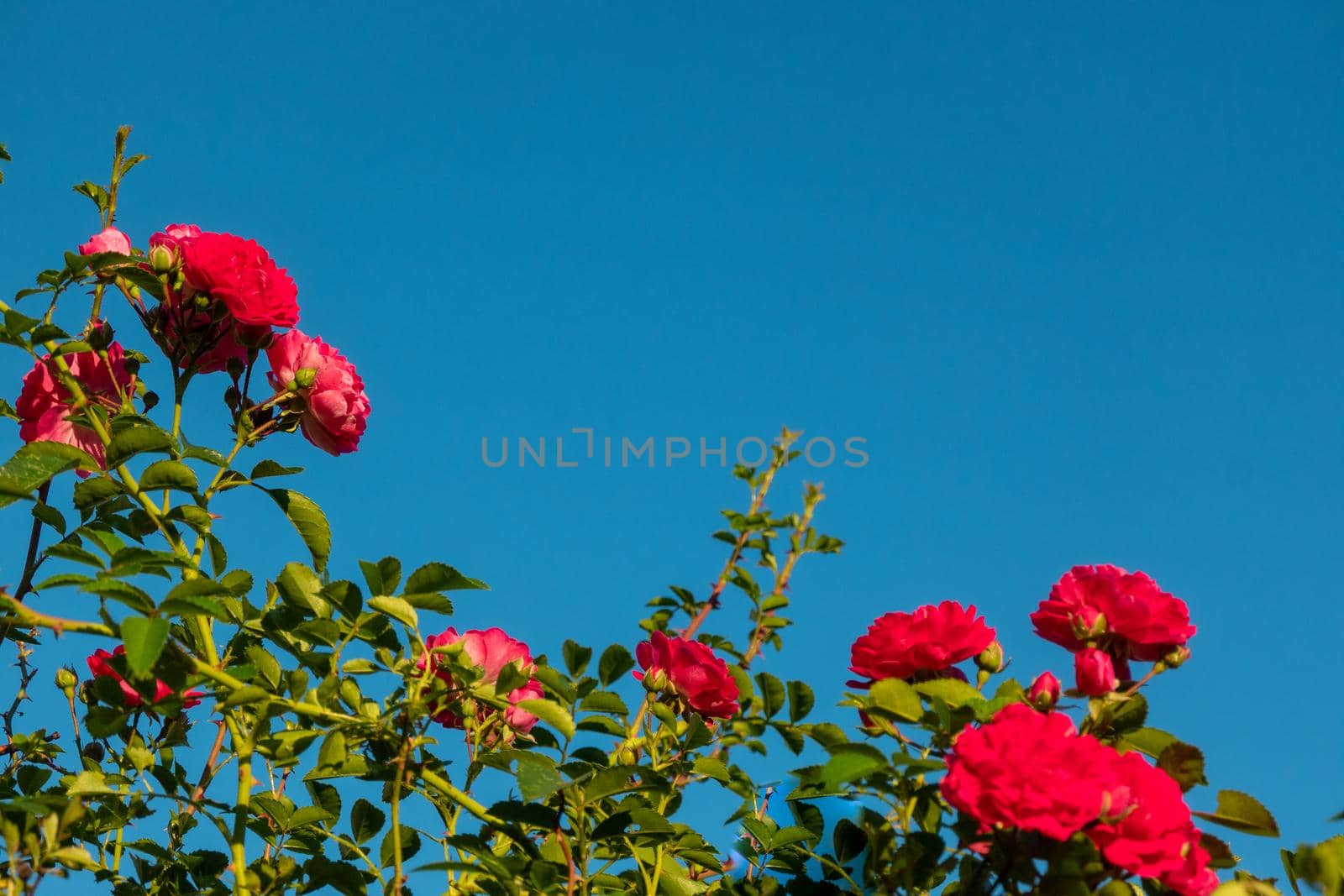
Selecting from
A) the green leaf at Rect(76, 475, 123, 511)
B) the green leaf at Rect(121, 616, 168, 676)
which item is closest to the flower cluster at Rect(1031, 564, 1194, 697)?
the green leaf at Rect(121, 616, 168, 676)

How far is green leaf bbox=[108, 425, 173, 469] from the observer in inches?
66.4

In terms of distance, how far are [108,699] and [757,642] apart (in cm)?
219

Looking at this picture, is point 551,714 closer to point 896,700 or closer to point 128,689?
point 896,700

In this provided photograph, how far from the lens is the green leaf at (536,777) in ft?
4.89

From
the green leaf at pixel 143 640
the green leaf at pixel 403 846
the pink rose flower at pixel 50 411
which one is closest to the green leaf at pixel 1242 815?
the green leaf at pixel 403 846

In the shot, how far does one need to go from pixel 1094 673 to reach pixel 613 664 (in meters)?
0.74

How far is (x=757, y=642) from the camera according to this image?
3713 mm

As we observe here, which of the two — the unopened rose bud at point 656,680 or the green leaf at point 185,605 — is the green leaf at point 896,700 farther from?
the green leaf at point 185,605

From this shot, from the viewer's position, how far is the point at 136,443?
169 cm

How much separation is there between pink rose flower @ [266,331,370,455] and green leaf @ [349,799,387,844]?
0.66 meters

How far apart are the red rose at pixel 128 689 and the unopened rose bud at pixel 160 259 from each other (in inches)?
24.8

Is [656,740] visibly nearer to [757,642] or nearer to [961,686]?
[961,686]

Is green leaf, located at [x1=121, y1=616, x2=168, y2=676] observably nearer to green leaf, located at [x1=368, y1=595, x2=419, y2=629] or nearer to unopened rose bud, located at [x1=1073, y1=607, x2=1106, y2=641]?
green leaf, located at [x1=368, y1=595, x2=419, y2=629]

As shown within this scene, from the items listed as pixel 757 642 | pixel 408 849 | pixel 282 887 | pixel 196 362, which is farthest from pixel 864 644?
pixel 757 642
